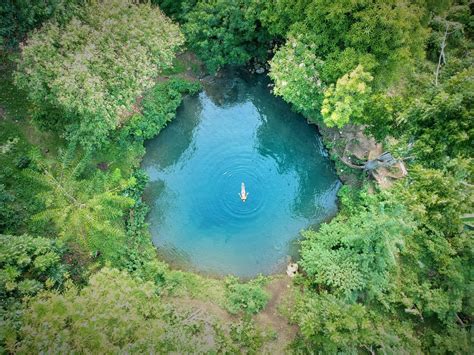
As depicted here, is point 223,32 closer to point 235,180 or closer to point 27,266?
point 235,180

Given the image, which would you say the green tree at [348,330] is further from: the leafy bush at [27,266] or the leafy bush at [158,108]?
the leafy bush at [158,108]

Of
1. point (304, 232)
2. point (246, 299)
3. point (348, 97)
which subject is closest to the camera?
point (348, 97)

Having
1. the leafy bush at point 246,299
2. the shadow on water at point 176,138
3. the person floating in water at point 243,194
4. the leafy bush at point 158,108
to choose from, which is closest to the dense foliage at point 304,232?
the leafy bush at point 246,299

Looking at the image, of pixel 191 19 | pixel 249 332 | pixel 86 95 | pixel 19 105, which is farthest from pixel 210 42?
pixel 249 332

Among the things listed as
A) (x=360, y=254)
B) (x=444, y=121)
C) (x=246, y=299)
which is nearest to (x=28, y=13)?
(x=246, y=299)

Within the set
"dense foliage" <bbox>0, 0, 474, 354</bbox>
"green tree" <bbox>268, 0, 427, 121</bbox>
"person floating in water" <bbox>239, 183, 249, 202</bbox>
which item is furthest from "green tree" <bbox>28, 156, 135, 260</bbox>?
"green tree" <bbox>268, 0, 427, 121</bbox>

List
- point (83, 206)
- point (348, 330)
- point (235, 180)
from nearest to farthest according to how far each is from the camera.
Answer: point (348, 330) < point (83, 206) < point (235, 180)

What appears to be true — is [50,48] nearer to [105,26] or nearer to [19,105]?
[105,26]
